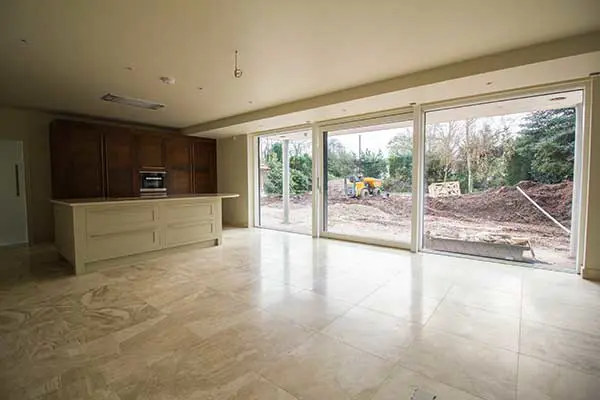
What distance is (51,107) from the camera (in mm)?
5344

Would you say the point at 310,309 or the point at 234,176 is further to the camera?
the point at 234,176

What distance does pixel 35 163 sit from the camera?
5.67 m

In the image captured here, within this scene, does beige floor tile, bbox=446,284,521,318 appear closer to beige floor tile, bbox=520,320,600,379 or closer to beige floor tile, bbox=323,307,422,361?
beige floor tile, bbox=520,320,600,379

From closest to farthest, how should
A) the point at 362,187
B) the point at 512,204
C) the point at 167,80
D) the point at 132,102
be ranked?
the point at 167,80, the point at 512,204, the point at 132,102, the point at 362,187

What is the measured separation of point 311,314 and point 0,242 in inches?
249

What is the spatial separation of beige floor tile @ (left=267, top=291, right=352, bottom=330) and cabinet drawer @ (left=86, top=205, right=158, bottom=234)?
2.64 m

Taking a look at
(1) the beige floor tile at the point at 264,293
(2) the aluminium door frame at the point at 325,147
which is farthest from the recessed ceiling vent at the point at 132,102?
(1) the beige floor tile at the point at 264,293

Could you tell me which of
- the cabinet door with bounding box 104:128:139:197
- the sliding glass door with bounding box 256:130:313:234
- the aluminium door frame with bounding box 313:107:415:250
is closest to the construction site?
the aluminium door frame with bounding box 313:107:415:250

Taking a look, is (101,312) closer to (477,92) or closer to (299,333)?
(299,333)

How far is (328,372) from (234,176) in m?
6.40

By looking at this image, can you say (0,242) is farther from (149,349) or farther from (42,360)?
(149,349)

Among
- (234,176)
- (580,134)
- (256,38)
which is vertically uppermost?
(256,38)

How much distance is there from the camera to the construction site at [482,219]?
3959 mm

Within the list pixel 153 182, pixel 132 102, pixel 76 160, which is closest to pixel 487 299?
pixel 132 102
